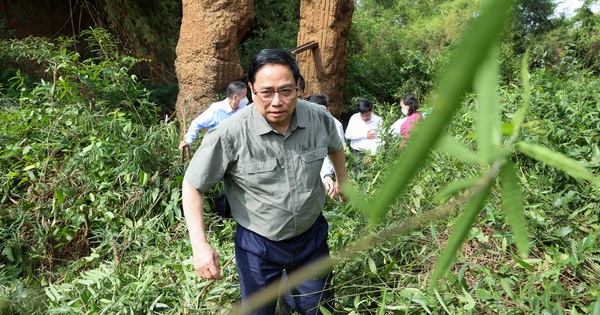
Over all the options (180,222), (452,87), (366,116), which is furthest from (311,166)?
(366,116)

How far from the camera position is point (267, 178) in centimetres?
226

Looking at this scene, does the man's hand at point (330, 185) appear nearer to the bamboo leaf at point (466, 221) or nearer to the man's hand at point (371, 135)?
the man's hand at point (371, 135)

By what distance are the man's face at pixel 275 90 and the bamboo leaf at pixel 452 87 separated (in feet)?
6.30

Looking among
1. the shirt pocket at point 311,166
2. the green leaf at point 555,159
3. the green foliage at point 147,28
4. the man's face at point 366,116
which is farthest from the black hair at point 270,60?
the green foliage at point 147,28

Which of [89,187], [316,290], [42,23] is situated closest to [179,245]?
[89,187]

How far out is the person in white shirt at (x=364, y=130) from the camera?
5344mm

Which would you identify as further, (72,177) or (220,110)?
(220,110)

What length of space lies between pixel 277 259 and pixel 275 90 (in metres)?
0.76

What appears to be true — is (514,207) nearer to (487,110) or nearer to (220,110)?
(487,110)

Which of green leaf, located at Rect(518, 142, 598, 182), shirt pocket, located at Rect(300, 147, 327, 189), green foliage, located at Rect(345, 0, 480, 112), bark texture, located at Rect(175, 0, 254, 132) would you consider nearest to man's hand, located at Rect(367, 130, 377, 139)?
bark texture, located at Rect(175, 0, 254, 132)

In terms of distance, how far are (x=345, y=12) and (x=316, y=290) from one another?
17.9 ft

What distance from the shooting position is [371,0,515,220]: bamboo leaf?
0.63 ft

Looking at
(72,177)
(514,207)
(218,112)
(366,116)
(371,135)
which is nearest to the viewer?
(514,207)

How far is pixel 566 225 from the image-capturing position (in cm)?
276
